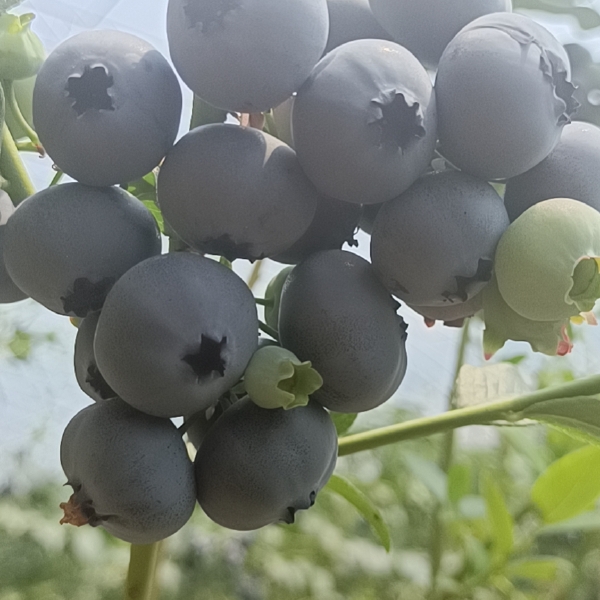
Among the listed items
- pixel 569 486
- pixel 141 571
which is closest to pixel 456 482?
pixel 569 486

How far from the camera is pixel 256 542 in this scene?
857 mm

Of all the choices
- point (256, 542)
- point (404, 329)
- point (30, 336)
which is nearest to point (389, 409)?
point (256, 542)

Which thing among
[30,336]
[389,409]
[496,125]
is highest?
[496,125]

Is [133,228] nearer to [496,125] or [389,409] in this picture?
[496,125]

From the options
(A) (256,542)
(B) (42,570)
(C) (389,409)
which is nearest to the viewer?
(B) (42,570)

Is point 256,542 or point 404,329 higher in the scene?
point 404,329

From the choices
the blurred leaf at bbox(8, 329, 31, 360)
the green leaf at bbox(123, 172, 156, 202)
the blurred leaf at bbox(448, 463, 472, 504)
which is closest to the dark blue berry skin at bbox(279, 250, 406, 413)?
the green leaf at bbox(123, 172, 156, 202)

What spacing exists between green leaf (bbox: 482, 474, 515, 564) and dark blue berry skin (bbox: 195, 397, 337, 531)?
0.42 metres

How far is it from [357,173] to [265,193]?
0.03 metres

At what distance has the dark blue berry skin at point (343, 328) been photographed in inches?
10.2

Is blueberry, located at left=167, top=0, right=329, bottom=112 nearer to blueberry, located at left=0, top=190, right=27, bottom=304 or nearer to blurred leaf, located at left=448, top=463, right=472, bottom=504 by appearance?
blueberry, located at left=0, top=190, right=27, bottom=304

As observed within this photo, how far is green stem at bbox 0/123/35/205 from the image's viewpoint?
0.33 m

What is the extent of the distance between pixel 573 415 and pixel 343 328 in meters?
0.17

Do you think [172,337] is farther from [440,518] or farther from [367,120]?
[440,518]
